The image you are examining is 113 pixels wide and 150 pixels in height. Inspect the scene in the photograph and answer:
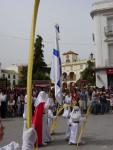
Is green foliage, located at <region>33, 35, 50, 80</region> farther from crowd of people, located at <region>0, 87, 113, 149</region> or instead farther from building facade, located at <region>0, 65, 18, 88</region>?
building facade, located at <region>0, 65, 18, 88</region>

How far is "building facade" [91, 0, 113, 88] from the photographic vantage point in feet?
140

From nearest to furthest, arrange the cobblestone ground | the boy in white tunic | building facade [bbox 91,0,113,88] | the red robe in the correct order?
the cobblestone ground, the red robe, the boy in white tunic, building facade [bbox 91,0,113,88]

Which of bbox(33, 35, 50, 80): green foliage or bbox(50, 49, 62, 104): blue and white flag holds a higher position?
bbox(33, 35, 50, 80): green foliage

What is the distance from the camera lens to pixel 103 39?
142 ft

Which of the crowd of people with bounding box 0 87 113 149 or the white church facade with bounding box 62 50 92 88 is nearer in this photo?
the crowd of people with bounding box 0 87 113 149

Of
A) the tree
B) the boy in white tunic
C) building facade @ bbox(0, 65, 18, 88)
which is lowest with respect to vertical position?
the boy in white tunic

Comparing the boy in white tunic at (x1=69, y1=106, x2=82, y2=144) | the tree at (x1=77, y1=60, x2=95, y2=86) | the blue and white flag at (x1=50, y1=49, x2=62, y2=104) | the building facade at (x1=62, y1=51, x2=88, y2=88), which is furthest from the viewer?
the building facade at (x1=62, y1=51, x2=88, y2=88)

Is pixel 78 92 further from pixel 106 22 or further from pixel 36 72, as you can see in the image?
pixel 36 72

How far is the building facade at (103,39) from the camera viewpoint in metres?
42.6

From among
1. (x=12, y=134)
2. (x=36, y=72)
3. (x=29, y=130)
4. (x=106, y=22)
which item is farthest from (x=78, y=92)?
(x=36, y=72)

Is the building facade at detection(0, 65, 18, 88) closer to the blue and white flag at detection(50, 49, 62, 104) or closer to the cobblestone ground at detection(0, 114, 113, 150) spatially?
the cobblestone ground at detection(0, 114, 113, 150)

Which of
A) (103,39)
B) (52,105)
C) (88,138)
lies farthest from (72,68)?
(88,138)

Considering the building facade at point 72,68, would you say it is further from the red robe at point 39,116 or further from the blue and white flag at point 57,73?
the red robe at point 39,116

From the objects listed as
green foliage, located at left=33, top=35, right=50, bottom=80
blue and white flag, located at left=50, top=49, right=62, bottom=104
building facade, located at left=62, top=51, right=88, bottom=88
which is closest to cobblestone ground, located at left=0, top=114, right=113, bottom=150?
blue and white flag, located at left=50, top=49, right=62, bottom=104
